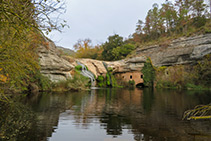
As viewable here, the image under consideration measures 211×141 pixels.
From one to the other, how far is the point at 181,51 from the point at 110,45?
59.1 feet

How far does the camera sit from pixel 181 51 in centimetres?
2681

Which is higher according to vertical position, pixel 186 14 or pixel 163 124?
pixel 186 14

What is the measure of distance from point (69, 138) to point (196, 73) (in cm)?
2626

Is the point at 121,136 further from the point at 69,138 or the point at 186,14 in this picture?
the point at 186,14

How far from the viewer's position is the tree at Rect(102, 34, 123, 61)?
40688 mm

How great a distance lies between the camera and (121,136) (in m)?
3.44

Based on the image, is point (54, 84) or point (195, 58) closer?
point (54, 84)

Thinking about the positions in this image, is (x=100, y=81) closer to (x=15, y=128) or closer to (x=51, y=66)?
(x=51, y=66)

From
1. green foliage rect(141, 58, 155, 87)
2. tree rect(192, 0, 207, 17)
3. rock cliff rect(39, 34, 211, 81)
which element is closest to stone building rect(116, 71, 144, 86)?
rock cliff rect(39, 34, 211, 81)

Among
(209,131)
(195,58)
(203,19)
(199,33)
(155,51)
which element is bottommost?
(209,131)

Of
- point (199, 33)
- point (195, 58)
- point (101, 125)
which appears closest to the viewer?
point (101, 125)

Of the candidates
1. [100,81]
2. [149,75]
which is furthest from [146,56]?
[100,81]

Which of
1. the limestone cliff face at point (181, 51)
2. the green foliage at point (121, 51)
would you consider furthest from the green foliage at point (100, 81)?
the green foliage at point (121, 51)

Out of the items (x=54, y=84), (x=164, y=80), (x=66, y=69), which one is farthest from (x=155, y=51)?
(x=54, y=84)
